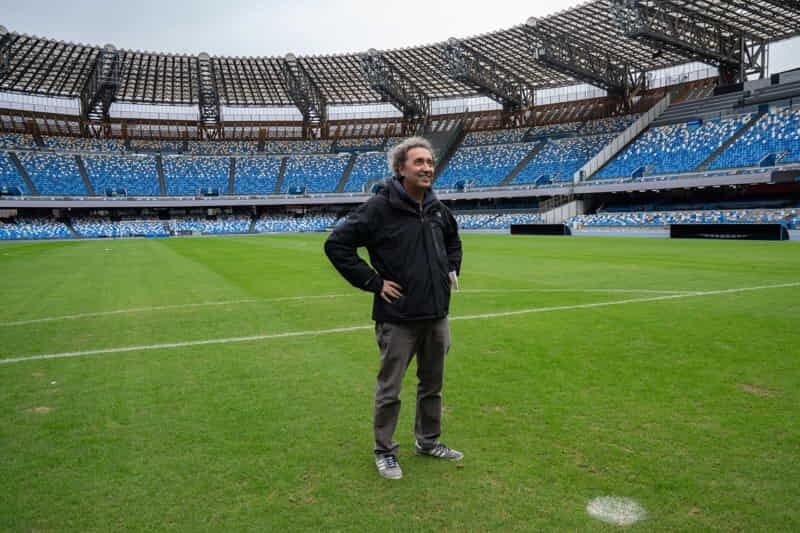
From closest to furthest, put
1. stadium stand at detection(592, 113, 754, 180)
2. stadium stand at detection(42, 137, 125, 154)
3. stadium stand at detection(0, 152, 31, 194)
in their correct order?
1. stadium stand at detection(592, 113, 754, 180)
2. stadium stand at detection(0, 152, 31, 194)
3. stadium stand at detection(42, 137, 125, 154)

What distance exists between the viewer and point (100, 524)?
2.98 m

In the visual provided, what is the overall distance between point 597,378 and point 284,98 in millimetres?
75695

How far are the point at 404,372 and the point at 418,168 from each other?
1.43 meters

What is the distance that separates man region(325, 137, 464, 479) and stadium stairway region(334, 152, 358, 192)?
70.4m

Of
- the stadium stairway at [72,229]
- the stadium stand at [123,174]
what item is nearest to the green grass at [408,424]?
the stadium stairway at [72,229]

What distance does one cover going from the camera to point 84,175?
66.8 meters

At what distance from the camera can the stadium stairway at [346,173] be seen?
240 feet

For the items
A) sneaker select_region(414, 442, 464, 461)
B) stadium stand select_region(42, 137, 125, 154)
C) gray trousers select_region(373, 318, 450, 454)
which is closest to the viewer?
gray trousers select_region(373, 318, 450, 454)

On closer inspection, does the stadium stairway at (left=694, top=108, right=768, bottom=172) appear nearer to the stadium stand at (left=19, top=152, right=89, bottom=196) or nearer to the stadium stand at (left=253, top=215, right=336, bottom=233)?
the stadium stand at (left=253, top=215, right=336, bottom=233)

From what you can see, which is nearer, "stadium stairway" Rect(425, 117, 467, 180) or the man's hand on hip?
the man's hand on hip

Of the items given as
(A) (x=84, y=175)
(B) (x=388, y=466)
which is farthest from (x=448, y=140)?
(B) (x=388, y=466)

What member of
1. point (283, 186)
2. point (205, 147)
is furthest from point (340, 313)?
point (205, 147)

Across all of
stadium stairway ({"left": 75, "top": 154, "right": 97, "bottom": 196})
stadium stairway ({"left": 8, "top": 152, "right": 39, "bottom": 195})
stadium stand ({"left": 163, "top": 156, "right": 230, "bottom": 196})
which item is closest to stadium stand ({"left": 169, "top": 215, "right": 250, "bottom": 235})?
stadium stand ({"left": 163, "top": 156, "right": 230, "bottom": 196})

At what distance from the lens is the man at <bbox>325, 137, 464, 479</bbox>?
3.58 metres
